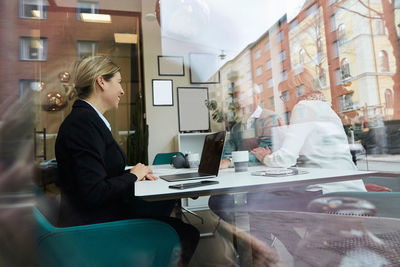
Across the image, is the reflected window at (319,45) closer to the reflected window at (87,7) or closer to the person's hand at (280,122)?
the person's hand at (280,122)

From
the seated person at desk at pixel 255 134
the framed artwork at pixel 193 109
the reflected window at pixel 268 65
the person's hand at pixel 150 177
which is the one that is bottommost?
the person's hand at pixel 150 177

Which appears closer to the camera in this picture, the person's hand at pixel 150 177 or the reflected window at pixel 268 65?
the reflected window at pixel 268 65

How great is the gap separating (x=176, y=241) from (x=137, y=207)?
34cm

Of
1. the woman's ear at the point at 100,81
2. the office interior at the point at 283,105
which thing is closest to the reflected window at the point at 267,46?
the office interior at the point at 283,105

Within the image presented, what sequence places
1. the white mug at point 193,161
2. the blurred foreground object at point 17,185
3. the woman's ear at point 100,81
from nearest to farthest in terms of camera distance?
1. the blurred foreground object at point 17,185
2. the woman's ear at point 100,81
3. the white mug at point 193,161

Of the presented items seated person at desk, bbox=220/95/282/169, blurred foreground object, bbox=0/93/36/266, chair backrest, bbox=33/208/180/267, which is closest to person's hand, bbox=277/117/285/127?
seated person at desk, bbox=220/95/282/169

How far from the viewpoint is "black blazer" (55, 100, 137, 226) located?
0.67 m

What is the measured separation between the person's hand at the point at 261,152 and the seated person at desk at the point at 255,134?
0.05 ft

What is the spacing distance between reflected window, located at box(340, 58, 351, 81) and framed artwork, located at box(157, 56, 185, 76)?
104 inches

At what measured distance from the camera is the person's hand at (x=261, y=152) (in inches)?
33.8

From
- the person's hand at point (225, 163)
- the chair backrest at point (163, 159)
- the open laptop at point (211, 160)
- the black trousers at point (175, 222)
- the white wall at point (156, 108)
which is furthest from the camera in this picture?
the white wall at point (156, 108)

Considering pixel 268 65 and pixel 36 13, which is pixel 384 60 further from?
pixel 36 13

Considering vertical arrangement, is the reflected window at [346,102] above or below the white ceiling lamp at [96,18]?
below

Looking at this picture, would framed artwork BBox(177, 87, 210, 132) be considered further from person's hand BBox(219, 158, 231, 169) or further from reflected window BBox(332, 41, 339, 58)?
reflected window BBox(332, 41, 339, 58)
